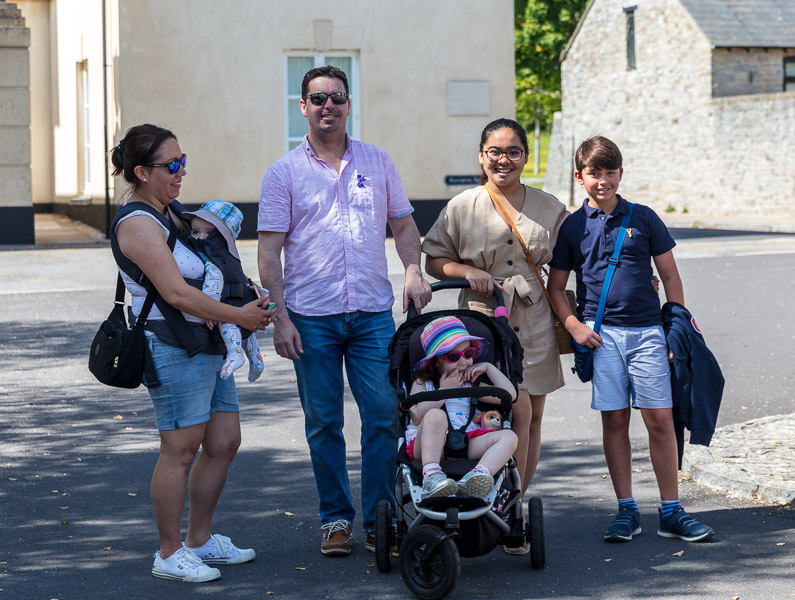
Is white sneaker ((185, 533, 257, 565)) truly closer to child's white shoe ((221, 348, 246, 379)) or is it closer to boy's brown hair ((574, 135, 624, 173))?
child's white shoe ((221, 348, 246, 379))

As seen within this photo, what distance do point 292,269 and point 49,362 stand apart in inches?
211

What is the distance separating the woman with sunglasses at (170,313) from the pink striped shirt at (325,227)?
0.36 metres

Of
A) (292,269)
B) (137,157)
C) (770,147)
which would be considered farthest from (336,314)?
(770,147)

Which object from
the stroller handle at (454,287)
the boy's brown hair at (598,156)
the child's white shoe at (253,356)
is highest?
the boy's brown hair at (598,156)

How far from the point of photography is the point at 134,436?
743 centimetres

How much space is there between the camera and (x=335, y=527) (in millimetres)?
5133

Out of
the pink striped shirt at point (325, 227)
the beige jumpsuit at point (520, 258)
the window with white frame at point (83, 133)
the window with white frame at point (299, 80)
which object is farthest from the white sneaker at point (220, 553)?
the window with white frame at point (83, 133)

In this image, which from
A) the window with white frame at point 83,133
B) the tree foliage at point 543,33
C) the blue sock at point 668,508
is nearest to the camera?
the blue sock at point 668,508

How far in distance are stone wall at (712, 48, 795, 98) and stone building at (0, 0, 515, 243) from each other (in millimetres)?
15191

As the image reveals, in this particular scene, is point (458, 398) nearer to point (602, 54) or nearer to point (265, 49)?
point (265, 49)

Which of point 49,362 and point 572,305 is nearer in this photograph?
point 572,305

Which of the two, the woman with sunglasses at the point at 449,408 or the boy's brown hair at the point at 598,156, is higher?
the boy's brown hair at the point at 598,156

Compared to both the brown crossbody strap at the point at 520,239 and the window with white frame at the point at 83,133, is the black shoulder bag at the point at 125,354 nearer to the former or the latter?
the brown crossbody strap at the point at 520,239

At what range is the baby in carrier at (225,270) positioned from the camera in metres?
4.72
